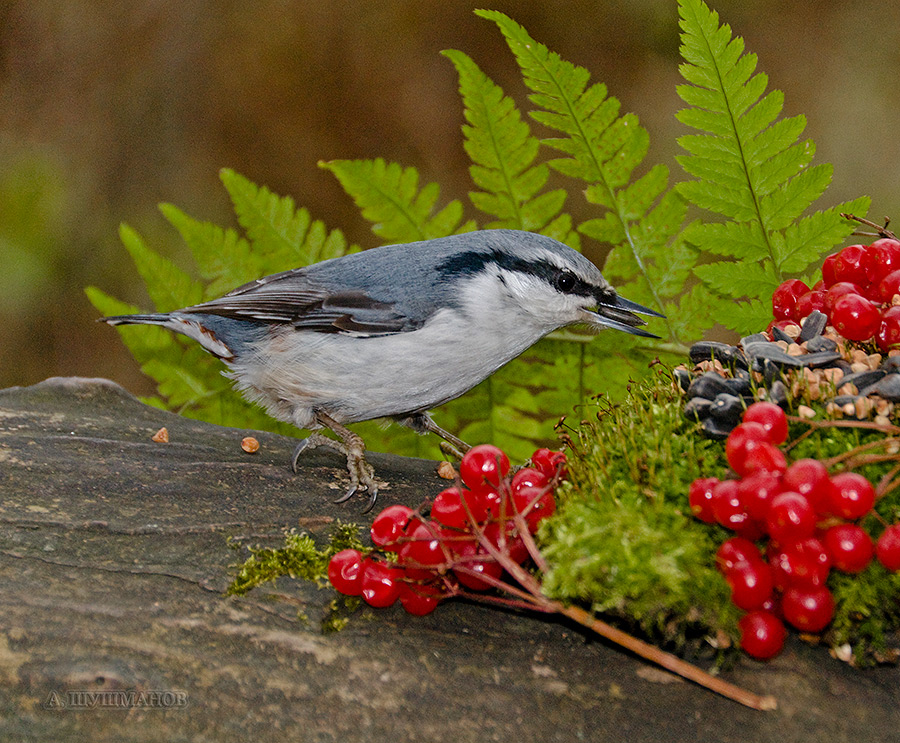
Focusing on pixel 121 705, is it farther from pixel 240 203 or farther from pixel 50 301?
pixel 50 301

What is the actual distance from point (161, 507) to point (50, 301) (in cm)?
327

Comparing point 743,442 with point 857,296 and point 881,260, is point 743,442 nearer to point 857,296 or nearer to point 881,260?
point 857,296

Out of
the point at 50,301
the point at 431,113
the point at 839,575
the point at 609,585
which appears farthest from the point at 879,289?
the point at 50,301

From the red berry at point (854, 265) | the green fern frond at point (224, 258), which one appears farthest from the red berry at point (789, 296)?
the green fern frond at point (224, 258)

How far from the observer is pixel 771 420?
1.47 m

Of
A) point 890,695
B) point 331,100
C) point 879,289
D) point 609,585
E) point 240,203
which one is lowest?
point 890,695

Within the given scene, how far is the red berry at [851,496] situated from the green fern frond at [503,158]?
1.68 meters

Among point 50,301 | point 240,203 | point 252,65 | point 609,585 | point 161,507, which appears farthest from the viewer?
point 252,65

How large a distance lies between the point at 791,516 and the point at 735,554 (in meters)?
0.14

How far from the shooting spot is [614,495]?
1550mm

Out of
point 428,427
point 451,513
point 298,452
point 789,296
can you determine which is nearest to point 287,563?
point 451,513

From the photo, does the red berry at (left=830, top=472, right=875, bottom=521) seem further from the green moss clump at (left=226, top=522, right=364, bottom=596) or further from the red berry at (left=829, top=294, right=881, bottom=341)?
the green moss clump at (left=226, top=522, right=364, bottom=596)

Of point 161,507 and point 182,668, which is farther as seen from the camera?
point 161,507

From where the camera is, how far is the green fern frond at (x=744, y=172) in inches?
91.8
